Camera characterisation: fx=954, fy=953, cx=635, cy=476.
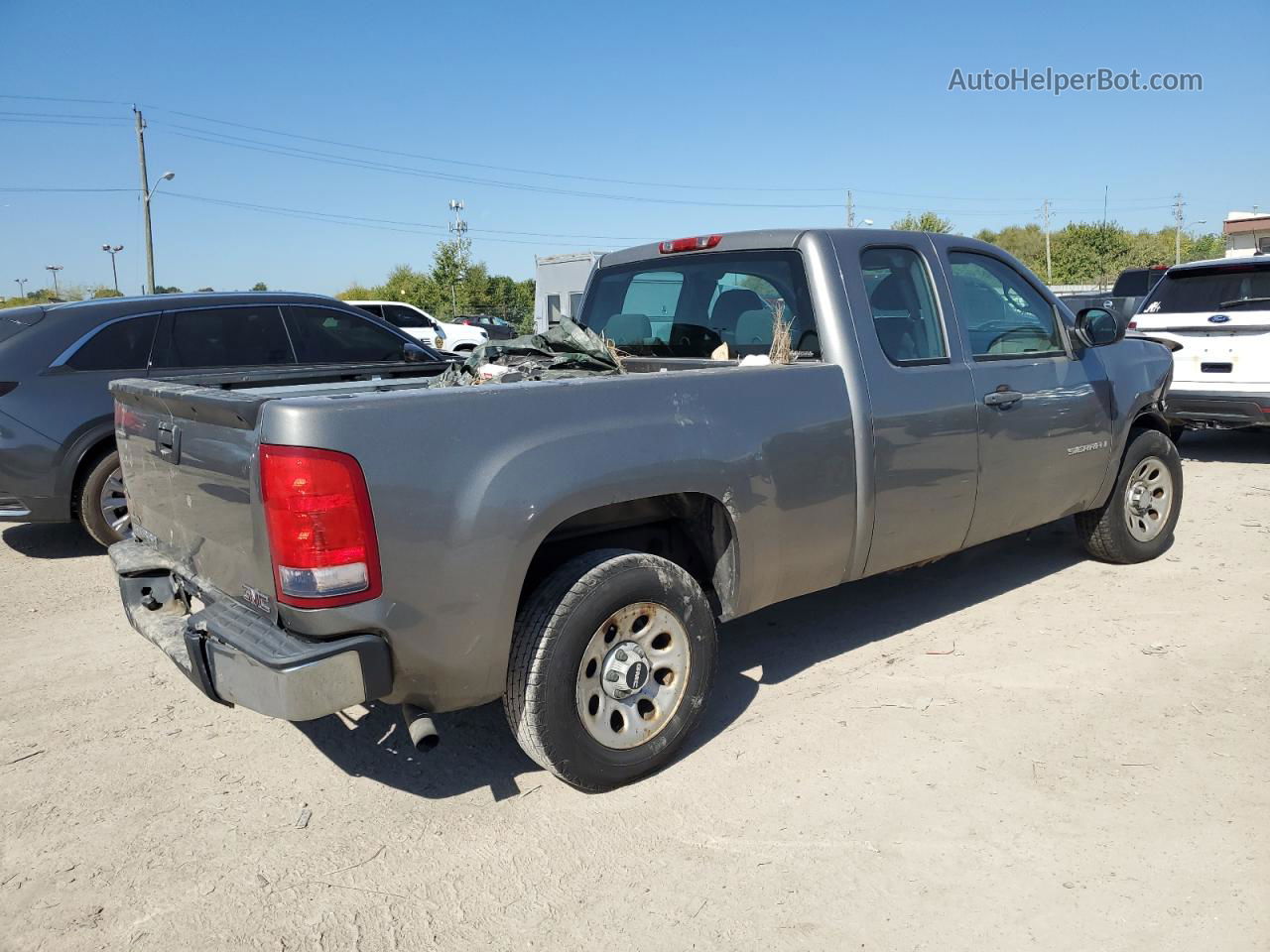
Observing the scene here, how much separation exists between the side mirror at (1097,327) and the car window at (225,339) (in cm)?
548

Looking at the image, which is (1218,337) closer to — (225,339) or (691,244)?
(691,244)

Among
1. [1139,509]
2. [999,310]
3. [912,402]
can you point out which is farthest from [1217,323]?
[912,402]

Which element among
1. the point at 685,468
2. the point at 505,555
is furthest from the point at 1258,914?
the point at 505,555

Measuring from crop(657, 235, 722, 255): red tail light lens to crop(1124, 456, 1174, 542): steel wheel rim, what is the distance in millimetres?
2938

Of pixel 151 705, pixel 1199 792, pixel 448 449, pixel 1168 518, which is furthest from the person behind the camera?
pixel 1168 518

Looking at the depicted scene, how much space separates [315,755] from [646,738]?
129cm

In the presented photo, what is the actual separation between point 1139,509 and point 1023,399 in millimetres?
1735

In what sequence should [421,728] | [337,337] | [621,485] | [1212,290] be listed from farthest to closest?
[1212,290], [337,337], [621,485], [421,728]

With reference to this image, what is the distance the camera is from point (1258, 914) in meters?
2.56

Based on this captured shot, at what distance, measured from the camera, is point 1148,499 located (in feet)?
18.9

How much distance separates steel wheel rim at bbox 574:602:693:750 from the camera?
3.17m

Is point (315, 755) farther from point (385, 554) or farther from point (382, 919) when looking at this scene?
point (385, 554)

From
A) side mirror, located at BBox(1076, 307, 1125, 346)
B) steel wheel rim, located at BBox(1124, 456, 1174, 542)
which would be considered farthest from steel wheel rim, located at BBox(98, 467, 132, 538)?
steel wheel rim, located at BBox(1124, 456, 1174, 542)

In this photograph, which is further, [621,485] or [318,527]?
[621,485]
